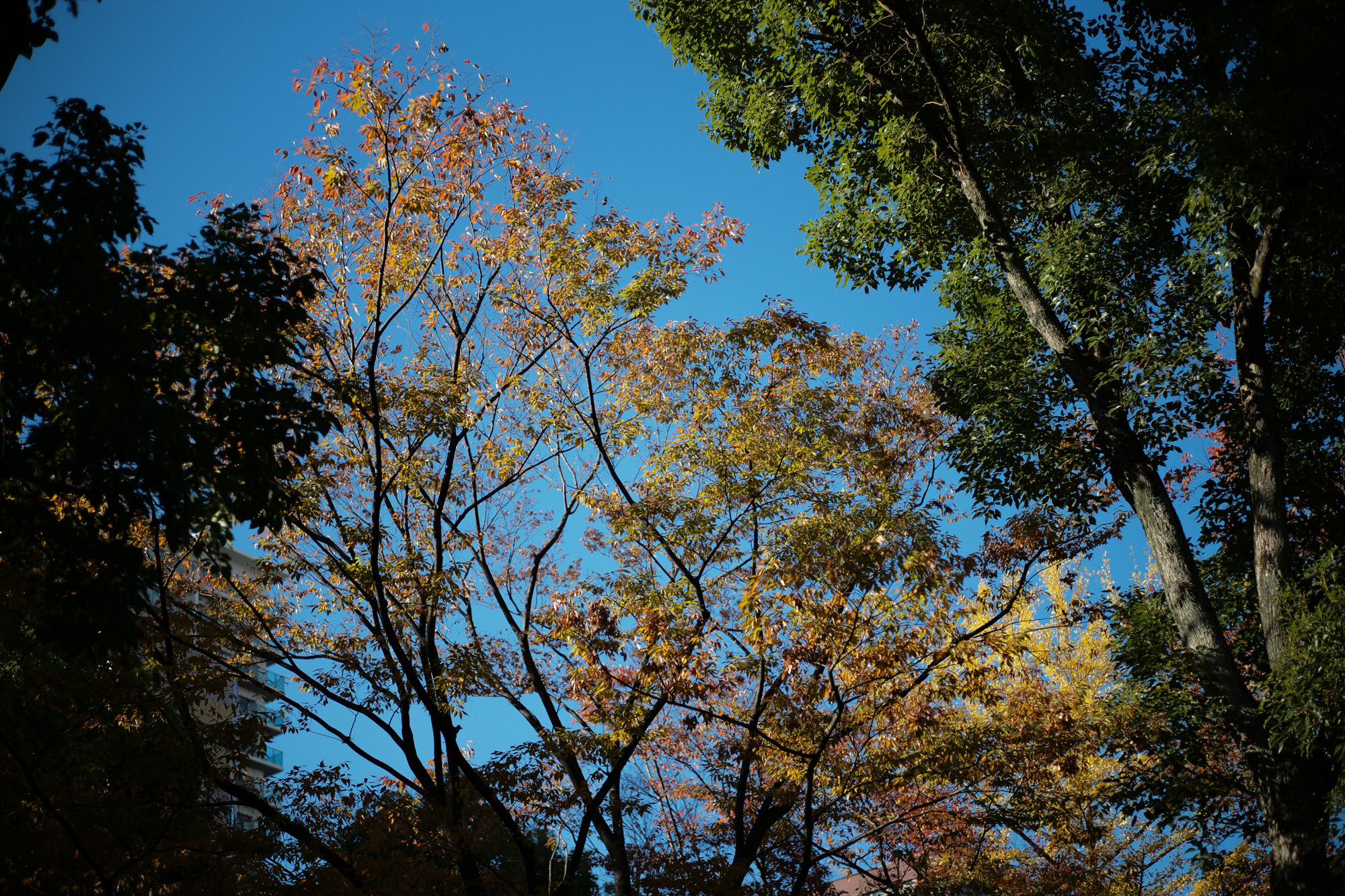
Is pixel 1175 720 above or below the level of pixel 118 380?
below

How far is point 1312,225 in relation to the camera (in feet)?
27.3

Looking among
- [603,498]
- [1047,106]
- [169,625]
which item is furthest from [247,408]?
[1047,106]

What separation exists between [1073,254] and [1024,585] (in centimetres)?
402

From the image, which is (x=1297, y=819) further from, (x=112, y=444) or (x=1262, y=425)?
(x=112, y=444)

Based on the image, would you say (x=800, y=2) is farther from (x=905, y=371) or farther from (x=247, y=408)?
(x=247, y=408)

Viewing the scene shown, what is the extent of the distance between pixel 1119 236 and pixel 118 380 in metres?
8.93

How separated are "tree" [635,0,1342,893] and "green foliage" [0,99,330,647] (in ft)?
23.8

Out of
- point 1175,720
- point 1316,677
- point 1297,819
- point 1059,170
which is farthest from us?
point 1059,170

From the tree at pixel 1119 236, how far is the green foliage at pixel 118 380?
7.25 meters

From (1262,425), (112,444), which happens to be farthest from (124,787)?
(1262,425)

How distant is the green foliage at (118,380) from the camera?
4379mm

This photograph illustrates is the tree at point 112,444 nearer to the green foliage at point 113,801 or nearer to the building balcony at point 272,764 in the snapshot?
the green foliage at point 113,801

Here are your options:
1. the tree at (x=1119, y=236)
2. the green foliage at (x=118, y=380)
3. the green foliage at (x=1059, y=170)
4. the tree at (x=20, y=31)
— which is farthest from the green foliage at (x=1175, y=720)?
the tree at (x=20, y=31)

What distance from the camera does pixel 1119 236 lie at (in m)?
9.10
